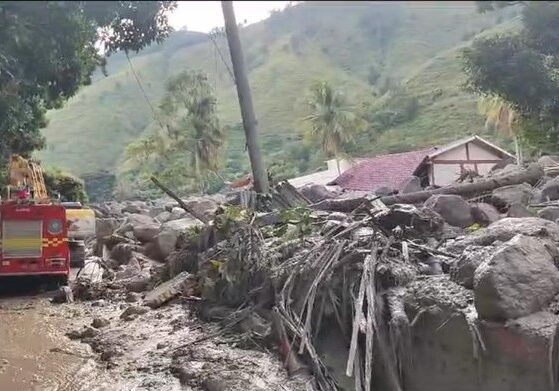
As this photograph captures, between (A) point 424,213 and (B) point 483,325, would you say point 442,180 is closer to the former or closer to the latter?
(A) point 424,213

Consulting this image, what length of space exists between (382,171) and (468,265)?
64.5 feet

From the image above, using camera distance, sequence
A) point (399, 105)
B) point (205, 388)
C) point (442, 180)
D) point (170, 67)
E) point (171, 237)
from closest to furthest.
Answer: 1. point (205, 388)
2. point (171, 237)
3. point (442, 180)
4. point (399, 105)
5. point (170, 67)

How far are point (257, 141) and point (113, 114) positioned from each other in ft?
244

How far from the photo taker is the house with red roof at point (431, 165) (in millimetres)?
23734

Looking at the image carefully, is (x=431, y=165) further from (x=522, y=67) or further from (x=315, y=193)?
(x=522, y=67)

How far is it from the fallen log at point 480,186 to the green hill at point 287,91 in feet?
69.2

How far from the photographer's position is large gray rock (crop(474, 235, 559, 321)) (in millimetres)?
4949

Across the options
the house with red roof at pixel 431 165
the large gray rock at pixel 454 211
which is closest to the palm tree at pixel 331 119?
the house with red roof at pixel 431 165

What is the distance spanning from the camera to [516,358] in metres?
4.86

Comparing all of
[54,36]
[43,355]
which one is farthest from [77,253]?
[54,36]

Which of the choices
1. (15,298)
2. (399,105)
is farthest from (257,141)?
(399,105)

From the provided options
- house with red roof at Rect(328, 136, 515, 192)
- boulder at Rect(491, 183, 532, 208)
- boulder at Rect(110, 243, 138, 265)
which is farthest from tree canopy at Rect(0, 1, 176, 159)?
house with red roof at Rect(328, 136, 515, 192)

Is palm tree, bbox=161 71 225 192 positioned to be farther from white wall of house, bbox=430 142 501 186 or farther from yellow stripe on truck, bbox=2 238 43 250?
yellow stripe on truck, bbox=2 238 43 250

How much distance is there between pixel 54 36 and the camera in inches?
171
